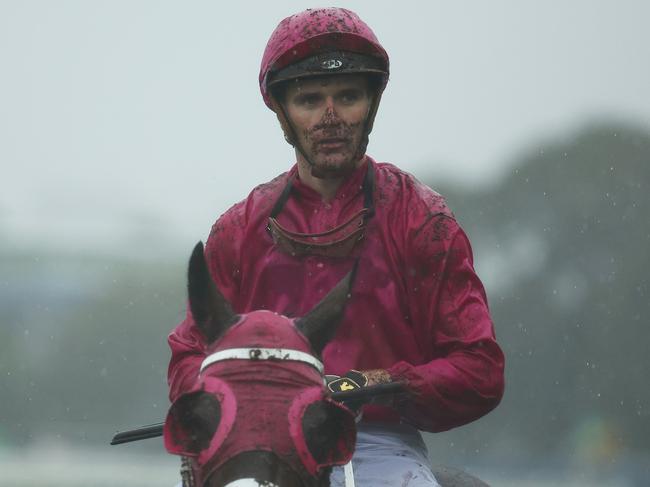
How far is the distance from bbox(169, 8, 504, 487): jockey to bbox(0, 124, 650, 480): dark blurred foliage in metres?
9.33

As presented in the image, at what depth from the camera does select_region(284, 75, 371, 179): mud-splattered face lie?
4.71 metres

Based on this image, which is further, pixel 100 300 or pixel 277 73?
pixel 100 300

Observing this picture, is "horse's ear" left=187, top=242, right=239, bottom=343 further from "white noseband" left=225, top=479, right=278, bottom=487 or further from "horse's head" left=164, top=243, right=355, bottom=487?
"white noseband" left=225, top=479, right=278, bottom=487

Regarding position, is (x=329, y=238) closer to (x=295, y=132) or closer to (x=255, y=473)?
(x=295, y=132)

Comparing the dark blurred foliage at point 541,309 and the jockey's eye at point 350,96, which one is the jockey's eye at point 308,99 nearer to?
the jockey's eye at point 350,96

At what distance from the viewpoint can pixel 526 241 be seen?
1603cm

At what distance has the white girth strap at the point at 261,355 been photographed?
11.3ft

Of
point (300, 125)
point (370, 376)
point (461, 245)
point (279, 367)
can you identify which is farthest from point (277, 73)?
Result: point (279, 367)

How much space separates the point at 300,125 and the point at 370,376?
979 millimetres

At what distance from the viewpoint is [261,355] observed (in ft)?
11.3

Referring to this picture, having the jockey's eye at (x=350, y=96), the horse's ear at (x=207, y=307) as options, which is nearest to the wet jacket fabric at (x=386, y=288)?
the jockey's eye at (x=350, y=96)

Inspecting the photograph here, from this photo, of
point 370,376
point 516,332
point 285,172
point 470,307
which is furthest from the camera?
point 516,332

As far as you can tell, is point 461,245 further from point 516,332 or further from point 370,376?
point 516,332

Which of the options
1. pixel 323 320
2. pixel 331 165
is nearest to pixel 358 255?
pixel 331 165
